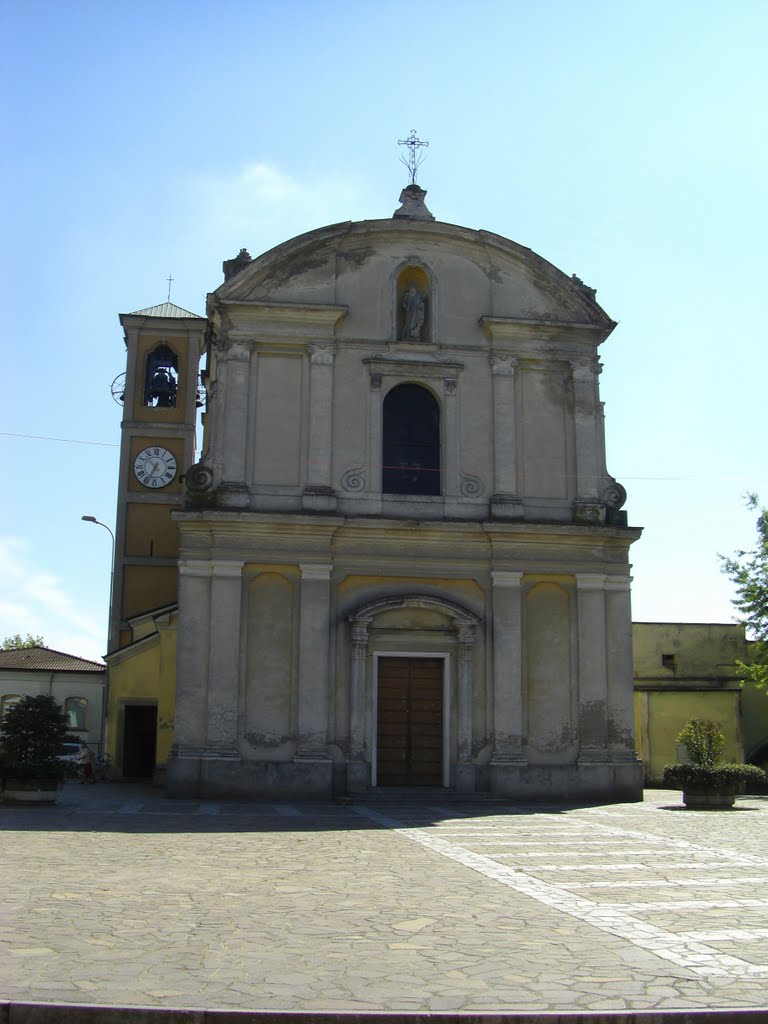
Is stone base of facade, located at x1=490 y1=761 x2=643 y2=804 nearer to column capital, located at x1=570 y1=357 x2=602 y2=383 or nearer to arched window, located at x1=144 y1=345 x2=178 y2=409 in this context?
column capital, located at x1=570 y1=357 x2=602 y2=383

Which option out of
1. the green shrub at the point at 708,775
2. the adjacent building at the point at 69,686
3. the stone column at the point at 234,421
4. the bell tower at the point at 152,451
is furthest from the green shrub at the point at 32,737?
the adjacent building at the point at 69,686

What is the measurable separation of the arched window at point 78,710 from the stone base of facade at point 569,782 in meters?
30.4

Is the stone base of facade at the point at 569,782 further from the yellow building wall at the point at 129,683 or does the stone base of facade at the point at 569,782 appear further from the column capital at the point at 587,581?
the yellow building wall at the point at 129,683

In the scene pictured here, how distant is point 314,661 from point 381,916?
1303 cm

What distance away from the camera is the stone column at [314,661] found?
2105 cm

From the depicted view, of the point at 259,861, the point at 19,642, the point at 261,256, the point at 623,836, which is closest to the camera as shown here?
the point at 259,861

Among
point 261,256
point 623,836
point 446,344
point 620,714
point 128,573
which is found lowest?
point 623,836

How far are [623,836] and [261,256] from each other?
1431 cm

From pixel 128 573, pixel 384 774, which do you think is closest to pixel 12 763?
pixel 384 774

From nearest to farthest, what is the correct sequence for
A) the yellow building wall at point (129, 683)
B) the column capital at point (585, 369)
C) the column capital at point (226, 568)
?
the column capital at point (226, 568) → the column capital at point (585, 369) → the yellow building wall at point (129, 683)

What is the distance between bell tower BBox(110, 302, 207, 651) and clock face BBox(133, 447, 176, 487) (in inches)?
1.3

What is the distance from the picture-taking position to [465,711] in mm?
21859

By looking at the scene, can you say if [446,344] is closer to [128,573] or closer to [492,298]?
[492,298]

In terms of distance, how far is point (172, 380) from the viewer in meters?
36.3
